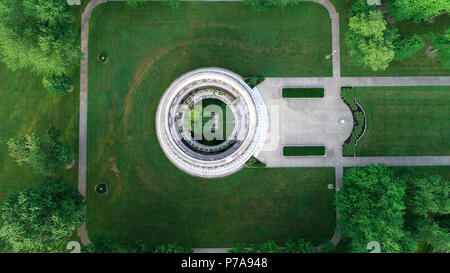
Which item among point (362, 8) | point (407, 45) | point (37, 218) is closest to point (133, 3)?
point (37, 218)

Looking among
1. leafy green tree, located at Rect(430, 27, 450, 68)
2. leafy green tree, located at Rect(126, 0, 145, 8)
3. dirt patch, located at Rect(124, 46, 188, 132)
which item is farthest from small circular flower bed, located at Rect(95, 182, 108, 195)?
leafy green tree, located at Rect(430, 27, 450, 68)

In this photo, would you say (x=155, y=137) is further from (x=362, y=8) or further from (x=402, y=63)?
(x=402, y=63)

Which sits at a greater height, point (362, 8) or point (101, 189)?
point (362, 8)

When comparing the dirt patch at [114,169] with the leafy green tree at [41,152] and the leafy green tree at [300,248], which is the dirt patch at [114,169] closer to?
the leafy green tree at [41,152]

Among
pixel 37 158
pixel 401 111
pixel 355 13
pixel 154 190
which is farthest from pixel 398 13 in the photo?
pixel 37 158

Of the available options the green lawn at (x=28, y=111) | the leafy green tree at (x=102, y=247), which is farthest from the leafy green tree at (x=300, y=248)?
the green lawn at (x=28, y=111)

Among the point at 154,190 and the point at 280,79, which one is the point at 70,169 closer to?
the point at 154,190

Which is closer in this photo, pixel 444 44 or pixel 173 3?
pixel 444 44
